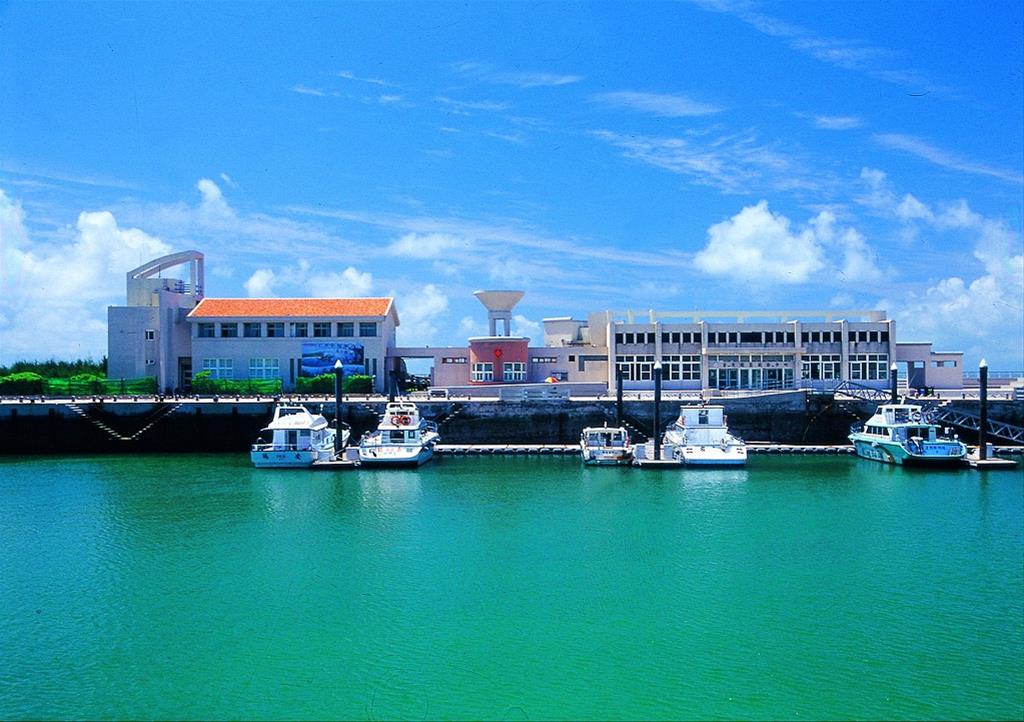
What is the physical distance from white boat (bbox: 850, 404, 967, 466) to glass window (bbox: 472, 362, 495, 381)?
25.2 metres

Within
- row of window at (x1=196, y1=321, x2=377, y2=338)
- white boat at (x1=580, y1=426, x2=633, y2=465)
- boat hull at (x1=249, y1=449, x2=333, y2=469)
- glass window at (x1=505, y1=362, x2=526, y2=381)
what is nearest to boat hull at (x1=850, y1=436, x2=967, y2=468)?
white boat at (x1=580, y1=426, x2=633, y2=465)

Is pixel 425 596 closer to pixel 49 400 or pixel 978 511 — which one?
pixel 978 511

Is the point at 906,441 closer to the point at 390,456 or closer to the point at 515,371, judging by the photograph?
the point at 390,456

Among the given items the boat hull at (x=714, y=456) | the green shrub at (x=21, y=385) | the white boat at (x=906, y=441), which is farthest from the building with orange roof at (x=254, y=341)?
the white boat at (x=906, y=441)

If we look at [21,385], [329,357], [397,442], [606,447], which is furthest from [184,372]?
[606,447]

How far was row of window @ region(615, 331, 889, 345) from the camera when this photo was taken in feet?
209

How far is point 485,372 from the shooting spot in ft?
207

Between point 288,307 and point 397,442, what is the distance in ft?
77.9

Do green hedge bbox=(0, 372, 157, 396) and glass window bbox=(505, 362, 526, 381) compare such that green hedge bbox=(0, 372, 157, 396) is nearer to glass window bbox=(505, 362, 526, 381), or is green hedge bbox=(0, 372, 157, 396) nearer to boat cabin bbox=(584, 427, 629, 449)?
glass window bbox=(505, 362, 526, 381)

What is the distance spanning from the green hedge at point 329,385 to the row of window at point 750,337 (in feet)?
59.6

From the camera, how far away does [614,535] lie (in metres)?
28.6

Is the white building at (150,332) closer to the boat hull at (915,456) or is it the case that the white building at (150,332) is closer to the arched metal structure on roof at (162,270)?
the arched metal structure on roof at (162,270)

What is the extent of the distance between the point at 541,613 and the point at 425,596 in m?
3.17

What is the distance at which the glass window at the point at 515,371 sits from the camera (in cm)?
6291
